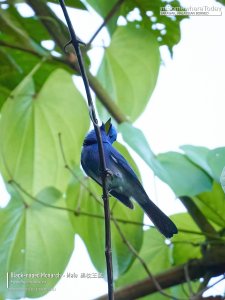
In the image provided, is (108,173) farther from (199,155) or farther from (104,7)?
(104,7)

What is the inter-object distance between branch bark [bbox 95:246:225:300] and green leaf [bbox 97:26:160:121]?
1.07 ft

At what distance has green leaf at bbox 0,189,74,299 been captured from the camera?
1537 millimetres

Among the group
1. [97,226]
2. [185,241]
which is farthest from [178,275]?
[97,226]

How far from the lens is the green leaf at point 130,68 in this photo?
5.24 ft

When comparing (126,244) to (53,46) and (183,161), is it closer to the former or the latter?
(183,161)

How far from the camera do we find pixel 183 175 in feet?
4.63

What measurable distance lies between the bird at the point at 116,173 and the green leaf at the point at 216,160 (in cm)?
19

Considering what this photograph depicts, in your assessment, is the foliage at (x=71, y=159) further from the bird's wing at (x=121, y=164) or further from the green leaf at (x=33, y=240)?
the bird's wing at (x=121, y=164)

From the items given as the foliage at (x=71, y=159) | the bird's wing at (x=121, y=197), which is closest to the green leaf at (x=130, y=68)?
the foliage at (x=71, y=159)

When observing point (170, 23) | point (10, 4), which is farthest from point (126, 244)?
point (10, 4)

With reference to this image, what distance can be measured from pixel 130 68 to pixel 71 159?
1.02 feet

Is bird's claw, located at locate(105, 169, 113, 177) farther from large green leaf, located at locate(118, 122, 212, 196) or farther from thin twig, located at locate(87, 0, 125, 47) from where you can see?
thin twig, located at locate(87, 0, 125, 47)

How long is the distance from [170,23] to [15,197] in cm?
51

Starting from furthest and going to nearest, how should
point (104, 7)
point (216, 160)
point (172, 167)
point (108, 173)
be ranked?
1. point (104, 7)
2. point (172, 167)
3. point (216, 160)
4. point (108, 173)
